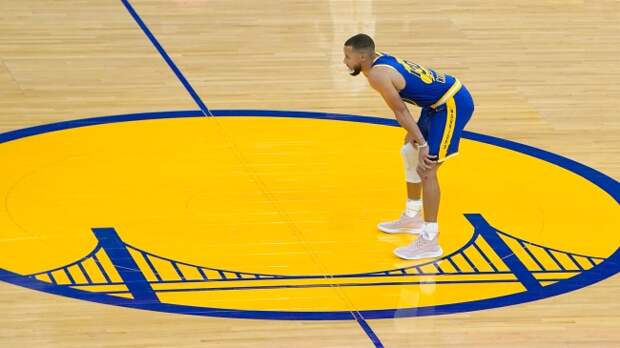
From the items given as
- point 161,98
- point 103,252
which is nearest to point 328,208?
point 103,252

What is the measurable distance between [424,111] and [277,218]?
4.22ft

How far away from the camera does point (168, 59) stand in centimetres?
1266

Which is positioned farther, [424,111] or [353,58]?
[424,111]

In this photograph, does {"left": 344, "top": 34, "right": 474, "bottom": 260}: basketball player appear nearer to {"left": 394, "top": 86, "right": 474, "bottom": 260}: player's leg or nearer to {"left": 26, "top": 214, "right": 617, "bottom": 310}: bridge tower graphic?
{"left": 394, "top": 86, "right": 474, "bottom": 260}: player's leg

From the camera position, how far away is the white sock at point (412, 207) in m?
8.99

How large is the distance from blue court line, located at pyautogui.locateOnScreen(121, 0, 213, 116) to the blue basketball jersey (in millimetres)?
3143

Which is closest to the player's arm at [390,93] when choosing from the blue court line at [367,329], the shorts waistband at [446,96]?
the shorts waistband at [446,96]

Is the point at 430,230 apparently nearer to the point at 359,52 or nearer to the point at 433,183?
the point at 433,183

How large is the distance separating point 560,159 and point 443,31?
3.60 metres

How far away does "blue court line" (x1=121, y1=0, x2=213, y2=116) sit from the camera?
11430mm

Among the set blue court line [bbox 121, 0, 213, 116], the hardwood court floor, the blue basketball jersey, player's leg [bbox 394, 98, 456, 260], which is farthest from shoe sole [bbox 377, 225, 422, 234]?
blue court line [bbox 121, 0, 213, 116]

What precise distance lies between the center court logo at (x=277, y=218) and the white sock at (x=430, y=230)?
0.15 meters

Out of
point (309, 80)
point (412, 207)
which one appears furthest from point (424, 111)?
point (309, 80)

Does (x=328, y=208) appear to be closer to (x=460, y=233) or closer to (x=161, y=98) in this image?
(x=460, y=233)
